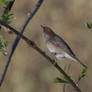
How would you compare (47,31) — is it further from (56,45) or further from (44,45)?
(44,45)

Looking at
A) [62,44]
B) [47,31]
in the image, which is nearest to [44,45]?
[62,44]

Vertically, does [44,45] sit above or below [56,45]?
below

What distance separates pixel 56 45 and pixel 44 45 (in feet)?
26.1

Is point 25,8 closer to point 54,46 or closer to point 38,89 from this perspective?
point 38,89

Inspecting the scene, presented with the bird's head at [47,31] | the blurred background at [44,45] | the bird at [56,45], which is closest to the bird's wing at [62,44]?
the bird at [56,45]

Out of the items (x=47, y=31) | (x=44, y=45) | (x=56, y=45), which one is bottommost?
(x=44, y=45)

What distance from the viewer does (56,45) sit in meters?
3.65

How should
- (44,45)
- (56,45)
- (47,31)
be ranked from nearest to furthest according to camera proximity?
(47,31), (56,45), (44,45)

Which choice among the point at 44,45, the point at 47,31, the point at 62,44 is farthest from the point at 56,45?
the point at 44,45

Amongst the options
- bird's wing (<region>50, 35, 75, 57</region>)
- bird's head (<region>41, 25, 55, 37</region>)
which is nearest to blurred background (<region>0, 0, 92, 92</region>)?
bird's wing (<region>50, 35, 75, 57</region>)

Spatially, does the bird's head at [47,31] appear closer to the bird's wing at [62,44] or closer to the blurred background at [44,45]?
the bird's wing at [62,44]

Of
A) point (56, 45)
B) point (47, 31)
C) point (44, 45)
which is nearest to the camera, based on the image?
point (47, 31)

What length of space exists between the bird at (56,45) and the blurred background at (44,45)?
257 inches

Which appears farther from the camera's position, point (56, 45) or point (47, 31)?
point (56, 45)
